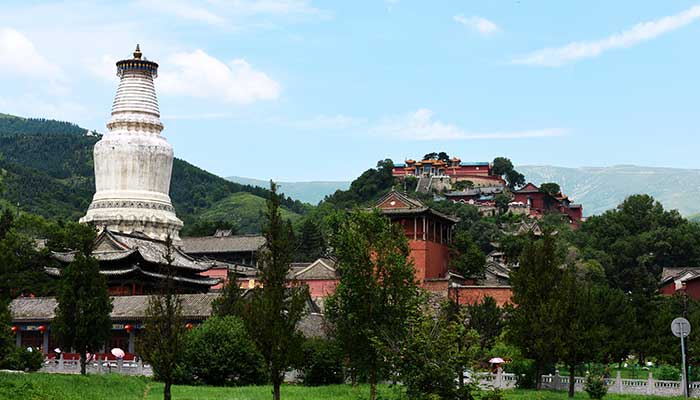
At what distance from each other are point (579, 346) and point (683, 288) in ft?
120

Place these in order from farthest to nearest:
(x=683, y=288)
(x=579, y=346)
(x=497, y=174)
→ (x=497, y=174), (x=683, y=288), (x=579, y=346)

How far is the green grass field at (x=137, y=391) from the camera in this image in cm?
2561

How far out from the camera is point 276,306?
84.2 ft

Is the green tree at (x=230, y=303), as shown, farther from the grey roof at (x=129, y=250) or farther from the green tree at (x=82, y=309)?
the grey roof at (x=129, y=250)

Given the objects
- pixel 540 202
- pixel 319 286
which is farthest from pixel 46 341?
pixel 540 202

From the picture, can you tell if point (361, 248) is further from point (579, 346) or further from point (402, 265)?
point (579, 346)

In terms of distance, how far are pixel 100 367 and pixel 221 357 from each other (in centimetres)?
583

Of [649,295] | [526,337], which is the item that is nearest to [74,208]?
[649,295]

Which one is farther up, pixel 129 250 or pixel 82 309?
pixel 129 250

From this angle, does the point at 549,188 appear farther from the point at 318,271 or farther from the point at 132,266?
the point at 132,266

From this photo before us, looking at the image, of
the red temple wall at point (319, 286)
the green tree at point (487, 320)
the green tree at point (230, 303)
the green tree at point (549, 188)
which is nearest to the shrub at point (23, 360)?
the green tree at point (230, 303)

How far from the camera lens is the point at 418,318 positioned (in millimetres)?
21719

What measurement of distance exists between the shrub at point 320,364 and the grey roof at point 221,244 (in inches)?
1925

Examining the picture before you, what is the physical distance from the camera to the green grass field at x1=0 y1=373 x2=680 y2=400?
25.6 meters
